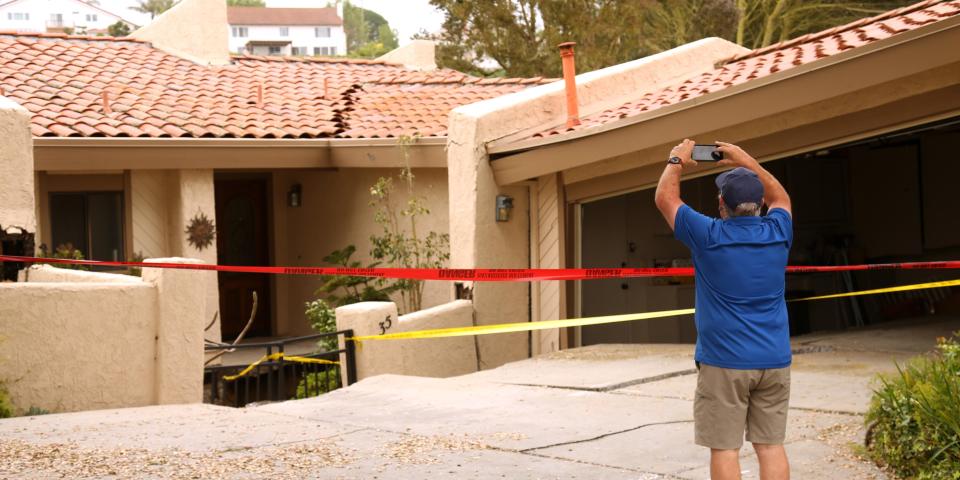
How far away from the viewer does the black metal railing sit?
35.9ft

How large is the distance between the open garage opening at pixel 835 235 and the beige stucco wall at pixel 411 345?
8.69ft

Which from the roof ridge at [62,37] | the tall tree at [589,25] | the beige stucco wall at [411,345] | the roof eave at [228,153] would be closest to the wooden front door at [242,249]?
the roof eave at [228,153]

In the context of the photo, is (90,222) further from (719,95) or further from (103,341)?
(719,95)

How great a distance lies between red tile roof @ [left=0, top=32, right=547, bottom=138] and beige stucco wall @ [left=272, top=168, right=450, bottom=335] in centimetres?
80

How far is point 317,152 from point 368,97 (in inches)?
89.1

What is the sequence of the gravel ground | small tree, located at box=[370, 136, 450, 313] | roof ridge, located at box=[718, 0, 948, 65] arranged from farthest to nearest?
small tree, located at box=[370, 136, 450, 313]
roof ridge, located at box=[718, 0, 948, 65]
the gravel ground

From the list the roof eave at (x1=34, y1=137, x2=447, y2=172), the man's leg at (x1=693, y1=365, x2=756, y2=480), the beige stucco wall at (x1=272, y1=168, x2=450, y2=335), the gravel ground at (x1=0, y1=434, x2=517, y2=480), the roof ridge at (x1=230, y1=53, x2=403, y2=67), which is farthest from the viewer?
the roof ridge at (x1=230, y1=53, x2=403, y2=67)

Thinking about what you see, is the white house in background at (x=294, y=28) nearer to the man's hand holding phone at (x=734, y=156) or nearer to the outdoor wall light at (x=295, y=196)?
the outdoor wall light at (x=295, y=196)

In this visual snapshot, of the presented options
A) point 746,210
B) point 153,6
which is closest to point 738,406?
point 746,210

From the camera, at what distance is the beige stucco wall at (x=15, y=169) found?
9.59m

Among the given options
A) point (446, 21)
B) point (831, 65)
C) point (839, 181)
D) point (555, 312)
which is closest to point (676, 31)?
point (446, 21)

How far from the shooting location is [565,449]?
6840mm

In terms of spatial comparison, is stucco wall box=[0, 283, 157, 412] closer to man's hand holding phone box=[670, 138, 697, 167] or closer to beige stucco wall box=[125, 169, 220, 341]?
beige stucco wall box=[125, 169, 220, 341]

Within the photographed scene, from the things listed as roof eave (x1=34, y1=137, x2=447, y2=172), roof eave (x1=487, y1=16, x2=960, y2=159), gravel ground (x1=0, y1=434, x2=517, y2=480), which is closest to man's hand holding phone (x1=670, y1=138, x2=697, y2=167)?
gravel ground (x1=0, y1=434, x2=517, y2=480)
